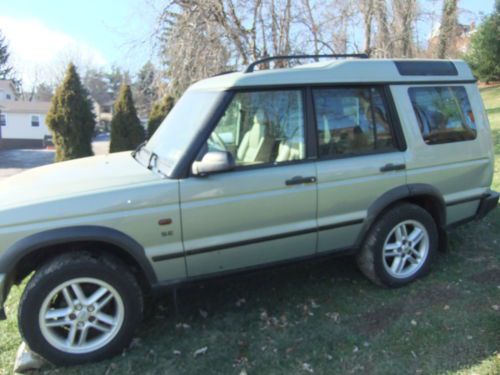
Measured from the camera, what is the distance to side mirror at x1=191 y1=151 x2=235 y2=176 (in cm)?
294

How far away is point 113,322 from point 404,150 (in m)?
2.75

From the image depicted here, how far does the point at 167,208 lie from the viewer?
117 inches

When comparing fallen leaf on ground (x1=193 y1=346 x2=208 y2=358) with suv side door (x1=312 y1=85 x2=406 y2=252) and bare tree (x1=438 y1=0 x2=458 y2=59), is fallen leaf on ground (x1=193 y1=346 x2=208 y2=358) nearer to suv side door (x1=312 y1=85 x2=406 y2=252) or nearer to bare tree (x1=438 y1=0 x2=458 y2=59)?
suv side door (x1=312 y1=85 x2=406 y2=252)

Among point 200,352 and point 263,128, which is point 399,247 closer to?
point 263,128

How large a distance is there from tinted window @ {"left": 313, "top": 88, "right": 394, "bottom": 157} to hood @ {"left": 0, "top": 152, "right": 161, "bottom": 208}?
1.40 m

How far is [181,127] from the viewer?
3.45m

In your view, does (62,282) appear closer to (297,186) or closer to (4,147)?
(297,186)

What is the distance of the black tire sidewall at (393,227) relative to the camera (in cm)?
378

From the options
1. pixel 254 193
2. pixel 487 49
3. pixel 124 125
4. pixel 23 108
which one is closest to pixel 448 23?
pixel 124 125

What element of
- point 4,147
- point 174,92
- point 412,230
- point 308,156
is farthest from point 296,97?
point 4,147

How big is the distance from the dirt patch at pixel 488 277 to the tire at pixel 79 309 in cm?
308

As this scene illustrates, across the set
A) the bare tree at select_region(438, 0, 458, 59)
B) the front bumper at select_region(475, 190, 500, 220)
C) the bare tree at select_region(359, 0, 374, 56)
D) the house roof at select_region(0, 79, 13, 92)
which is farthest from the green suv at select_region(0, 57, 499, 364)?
the house roof at select_region(0, 79, 13, 92)

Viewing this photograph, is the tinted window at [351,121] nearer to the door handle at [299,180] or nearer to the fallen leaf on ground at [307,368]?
the door handle at [299,180]

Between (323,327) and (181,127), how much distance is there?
1.97 metres
